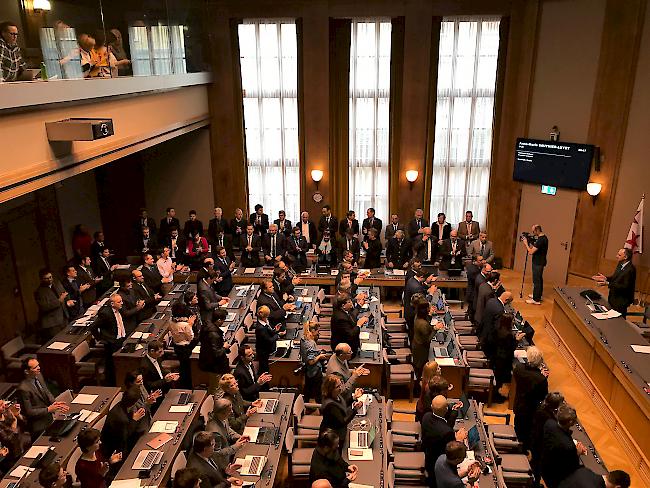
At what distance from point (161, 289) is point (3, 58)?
225 inches

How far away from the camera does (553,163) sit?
42.0ft

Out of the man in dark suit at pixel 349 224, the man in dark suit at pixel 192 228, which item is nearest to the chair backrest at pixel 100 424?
the man in dark suit at pixel 192 228

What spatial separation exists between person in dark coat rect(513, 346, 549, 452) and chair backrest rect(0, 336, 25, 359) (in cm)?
831

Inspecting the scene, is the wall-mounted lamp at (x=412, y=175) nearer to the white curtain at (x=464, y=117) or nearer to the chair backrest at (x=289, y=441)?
the white curtain at (x=464, y=117)

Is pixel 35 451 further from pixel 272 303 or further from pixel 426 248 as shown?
pixel 426 248

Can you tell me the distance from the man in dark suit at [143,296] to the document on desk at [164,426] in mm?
3208

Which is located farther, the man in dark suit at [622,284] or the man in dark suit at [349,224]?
the man in dark suit at [349,224]

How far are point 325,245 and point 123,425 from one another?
7010 mm

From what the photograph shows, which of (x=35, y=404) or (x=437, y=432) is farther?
(x=35, y=404)

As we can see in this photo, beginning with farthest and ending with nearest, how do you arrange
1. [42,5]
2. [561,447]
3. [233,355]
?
1. [233,355]
2. [42,5]
3. [561,447]

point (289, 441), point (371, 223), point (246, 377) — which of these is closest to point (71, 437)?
point (246, 377)

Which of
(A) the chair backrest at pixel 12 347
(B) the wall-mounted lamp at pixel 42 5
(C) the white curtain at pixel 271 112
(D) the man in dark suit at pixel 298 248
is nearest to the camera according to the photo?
(B) the wall-mounted lamp at pixel 42 5

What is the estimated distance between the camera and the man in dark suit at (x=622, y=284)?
9789 millimetres

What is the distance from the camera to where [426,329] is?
27.0 ft
